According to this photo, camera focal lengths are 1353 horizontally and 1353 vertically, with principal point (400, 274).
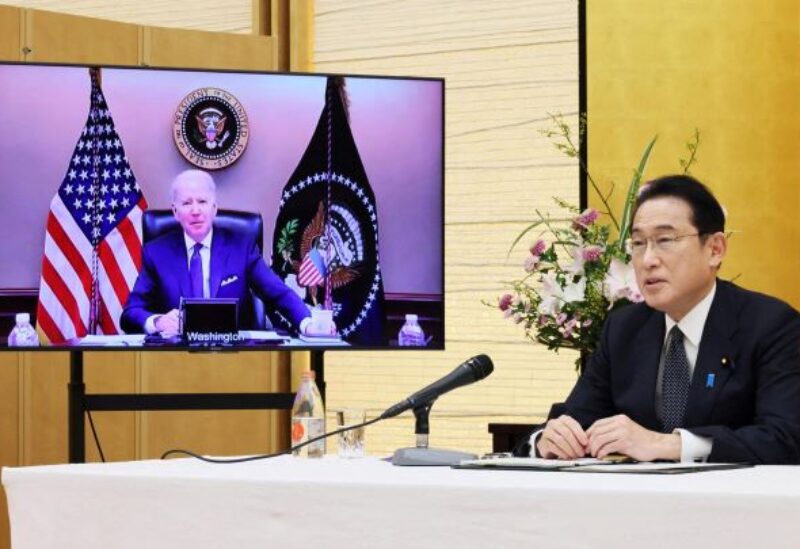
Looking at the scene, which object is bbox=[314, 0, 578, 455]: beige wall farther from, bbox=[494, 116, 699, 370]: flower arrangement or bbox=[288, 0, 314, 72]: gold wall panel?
bbox=[494, 116, 699, 370]: flower arrangement

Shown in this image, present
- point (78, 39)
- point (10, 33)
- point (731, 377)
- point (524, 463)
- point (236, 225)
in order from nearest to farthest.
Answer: point (524, 463)
point (731, 377)
point (236, 225)
point (10, 33)
point (78, 39)

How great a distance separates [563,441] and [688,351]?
404 millimetres

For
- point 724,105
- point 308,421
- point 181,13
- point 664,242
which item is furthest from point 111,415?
point 664,242

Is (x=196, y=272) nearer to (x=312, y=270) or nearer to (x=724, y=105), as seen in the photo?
(x=312, y=270)

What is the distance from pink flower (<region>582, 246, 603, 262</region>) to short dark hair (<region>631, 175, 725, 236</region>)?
0.64 metres

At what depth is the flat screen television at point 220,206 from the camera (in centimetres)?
360

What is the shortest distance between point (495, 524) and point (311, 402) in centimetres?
118

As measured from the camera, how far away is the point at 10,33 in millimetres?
4383

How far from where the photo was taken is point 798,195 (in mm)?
4141

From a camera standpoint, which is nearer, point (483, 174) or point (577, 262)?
point (577, 262)

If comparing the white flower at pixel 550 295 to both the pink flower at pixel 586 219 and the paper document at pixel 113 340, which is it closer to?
the pink flower at pixel 586 219

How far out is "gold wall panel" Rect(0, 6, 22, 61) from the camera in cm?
437

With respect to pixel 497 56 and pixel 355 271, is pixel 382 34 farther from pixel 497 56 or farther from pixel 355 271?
pixel 355 271

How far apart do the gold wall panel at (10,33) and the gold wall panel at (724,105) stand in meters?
1.85
